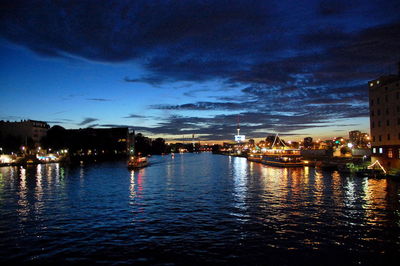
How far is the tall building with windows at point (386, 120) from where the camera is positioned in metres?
77.8

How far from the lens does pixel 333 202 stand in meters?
42.8

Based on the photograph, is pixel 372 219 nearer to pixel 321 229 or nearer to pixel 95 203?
pixel 321 229

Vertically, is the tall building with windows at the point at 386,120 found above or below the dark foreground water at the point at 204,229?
above

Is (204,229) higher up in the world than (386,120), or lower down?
lower down

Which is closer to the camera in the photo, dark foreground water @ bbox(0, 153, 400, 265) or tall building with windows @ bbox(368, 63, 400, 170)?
dark foreground water @ bbox(0, 153, 400, 265)

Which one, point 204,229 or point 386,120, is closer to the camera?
point 204,229

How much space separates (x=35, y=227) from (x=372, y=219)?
34168 millimetres

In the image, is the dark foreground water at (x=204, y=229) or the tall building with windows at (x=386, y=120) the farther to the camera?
the tall building with windows at (x=386, y=120)

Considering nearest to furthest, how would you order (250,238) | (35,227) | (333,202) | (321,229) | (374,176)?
1. (250,238)
2. (321,229)
3. (35,227)
4. (333,202)
5. (374,176)

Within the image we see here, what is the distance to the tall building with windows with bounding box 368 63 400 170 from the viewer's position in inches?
3063

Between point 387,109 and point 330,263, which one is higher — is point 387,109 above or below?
above

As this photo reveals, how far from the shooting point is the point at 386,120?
8175 centimetres

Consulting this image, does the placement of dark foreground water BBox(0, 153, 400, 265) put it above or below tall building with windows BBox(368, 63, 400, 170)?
below

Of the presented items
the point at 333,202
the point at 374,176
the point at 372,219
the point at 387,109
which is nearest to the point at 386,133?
the point at 387,109
